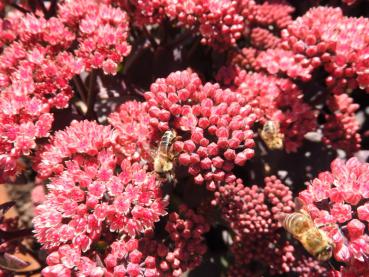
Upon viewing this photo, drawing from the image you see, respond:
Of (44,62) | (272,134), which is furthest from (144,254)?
(44,62)

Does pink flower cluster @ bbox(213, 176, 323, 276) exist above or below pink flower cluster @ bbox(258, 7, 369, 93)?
below

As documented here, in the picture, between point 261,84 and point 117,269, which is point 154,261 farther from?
point 261,84

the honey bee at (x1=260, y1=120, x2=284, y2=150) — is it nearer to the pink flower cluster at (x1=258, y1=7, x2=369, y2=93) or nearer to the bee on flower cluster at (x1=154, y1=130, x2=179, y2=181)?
the pink flower cluster at (x1=258, y1=7, x2=369, y2=93)

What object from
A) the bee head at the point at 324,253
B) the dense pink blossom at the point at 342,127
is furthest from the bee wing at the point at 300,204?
the dense pink blossom at the point at 342,127

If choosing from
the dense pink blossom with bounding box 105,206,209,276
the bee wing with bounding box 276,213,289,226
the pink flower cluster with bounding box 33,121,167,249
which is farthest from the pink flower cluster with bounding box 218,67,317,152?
the pink flower cluster with bounding box 33,121,167,249

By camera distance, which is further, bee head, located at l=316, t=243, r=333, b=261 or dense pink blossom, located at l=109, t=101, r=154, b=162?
dense pink blossom, located at l=109, t=101, r=154, b=162
